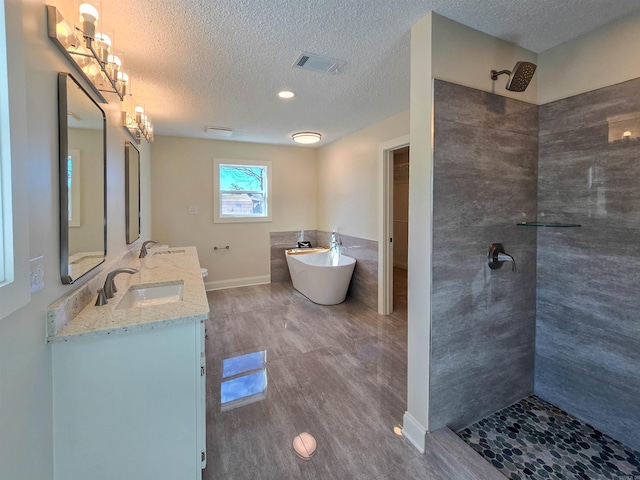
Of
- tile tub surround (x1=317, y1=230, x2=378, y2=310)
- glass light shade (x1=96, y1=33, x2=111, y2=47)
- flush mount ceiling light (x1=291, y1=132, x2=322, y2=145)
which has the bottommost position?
tile tub surround (x1=317, y1=230, x2=378, y2=310)

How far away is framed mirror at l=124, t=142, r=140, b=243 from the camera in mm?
2391

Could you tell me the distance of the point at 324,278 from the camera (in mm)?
3955

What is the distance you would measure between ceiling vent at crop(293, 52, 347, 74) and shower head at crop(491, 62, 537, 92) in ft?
3.43

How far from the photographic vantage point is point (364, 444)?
169cm

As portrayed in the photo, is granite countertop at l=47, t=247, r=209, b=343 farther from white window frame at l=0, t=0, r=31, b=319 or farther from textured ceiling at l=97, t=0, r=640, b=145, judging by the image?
textured ceiling at l=97, t=0, r=640, b=145

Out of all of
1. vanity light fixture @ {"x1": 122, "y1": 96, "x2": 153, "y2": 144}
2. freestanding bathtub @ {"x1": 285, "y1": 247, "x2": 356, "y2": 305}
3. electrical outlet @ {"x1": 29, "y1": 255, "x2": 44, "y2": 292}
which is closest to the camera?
electrical outlet @ {"x1": 29, "y1": 255, "x2": 44, "y2": 292}

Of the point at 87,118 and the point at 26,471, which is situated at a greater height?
the point at 87,118

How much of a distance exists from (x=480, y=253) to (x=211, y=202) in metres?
4.06

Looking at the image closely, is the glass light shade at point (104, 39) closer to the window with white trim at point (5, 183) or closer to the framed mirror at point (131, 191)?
the window with white trim at point (5, 183)

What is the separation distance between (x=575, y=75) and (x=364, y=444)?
2540mm

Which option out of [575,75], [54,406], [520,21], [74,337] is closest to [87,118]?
[74,337]

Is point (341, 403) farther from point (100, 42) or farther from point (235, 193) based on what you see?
point (235, 193)

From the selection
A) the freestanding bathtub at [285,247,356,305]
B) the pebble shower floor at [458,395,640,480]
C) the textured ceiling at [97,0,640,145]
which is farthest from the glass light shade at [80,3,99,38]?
the freestanding bathtub at [285,247,356,305]

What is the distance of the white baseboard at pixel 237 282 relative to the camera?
4786 mm
